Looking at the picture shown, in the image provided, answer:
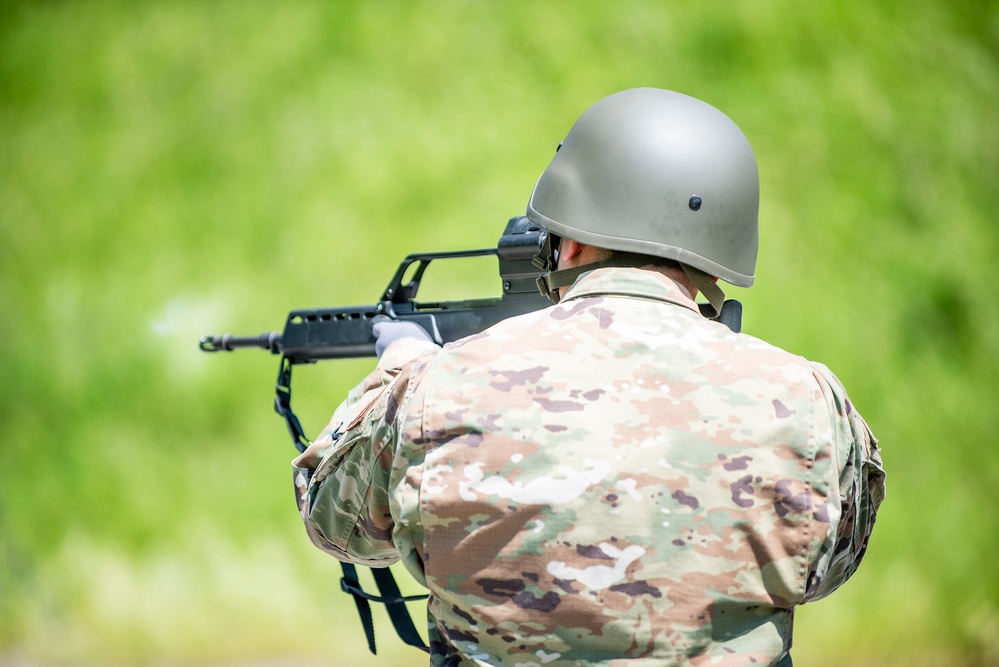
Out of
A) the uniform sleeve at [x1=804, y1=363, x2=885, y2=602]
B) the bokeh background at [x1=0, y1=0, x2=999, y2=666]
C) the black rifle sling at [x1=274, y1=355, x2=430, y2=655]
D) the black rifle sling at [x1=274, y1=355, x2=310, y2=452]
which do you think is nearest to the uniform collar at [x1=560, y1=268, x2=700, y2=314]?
the uniform sleeve at [x1=804, y1=363, x2=885, y2=602]

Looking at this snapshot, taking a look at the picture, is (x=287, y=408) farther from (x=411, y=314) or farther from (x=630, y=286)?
(x=630, y=286)

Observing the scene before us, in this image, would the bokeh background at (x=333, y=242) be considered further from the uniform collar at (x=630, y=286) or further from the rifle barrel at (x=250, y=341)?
the uniform collar at (x=630, y=286)

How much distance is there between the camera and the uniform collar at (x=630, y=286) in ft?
3.85

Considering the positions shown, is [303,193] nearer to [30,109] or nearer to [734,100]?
[30,109]

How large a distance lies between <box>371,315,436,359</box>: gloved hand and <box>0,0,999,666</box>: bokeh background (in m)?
1.65

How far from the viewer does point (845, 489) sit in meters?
1.11

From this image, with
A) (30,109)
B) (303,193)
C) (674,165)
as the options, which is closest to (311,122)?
(303,193)

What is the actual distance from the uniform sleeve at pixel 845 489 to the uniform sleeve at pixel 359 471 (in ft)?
1.71

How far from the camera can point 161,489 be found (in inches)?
149

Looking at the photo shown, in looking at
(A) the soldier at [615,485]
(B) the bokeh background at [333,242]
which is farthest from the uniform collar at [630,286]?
(B) the bokeh background at [333,242]

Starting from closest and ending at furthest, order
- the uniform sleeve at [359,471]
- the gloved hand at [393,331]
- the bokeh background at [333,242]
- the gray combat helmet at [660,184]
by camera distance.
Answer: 1. the uniform sleeve at [359,471]
2. the gray combat helmet at [660,184]
3. the gloved hand at [393,331]
4. the bokeh background at [333,242]

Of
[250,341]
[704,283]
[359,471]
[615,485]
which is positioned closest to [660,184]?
[704,283]

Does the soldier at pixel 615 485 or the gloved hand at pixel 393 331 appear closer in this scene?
the soldier at pixel 615 485

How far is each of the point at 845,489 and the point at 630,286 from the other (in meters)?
0.36
